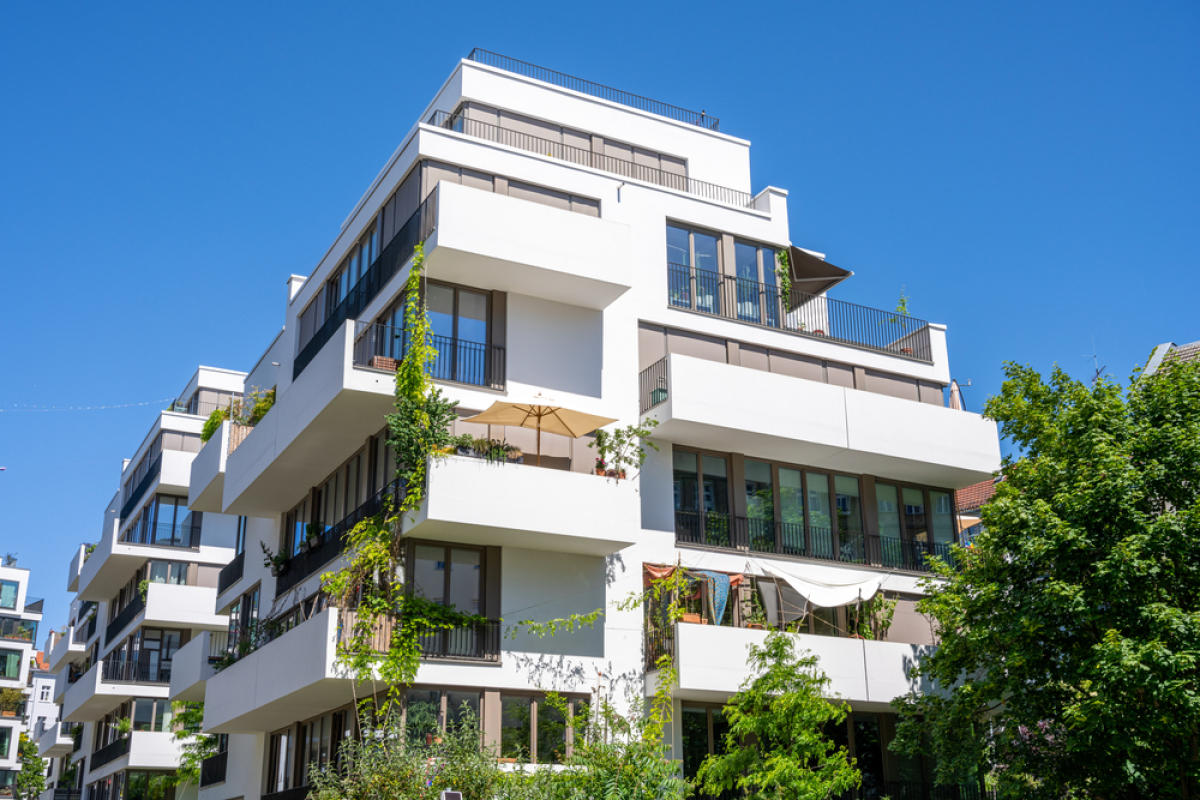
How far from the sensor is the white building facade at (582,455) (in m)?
23.8

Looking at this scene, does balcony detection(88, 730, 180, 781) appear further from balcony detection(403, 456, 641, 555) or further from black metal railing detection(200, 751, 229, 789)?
balcony detection(403, 456, 641, 555)

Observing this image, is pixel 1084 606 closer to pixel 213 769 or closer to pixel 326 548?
pixel 326 548

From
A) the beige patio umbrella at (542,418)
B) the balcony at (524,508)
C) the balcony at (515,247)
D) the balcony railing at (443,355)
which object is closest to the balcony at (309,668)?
the balcony at (524,508)

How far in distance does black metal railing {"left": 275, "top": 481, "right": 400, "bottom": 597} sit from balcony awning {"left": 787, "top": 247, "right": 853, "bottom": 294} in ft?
39.8

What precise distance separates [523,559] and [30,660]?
86.0m

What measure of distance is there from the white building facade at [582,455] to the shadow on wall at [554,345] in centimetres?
6

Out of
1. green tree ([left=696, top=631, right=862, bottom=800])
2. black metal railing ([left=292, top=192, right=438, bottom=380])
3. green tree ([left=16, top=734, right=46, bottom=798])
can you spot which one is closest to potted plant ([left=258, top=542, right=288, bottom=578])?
black metal railing ([left=292, top=192, right=438, bottom=380])

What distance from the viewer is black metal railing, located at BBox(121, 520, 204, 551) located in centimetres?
4697

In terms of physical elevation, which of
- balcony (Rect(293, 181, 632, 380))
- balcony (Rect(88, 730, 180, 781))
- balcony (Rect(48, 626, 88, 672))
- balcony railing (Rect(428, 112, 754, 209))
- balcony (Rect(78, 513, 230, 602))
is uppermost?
balcony railing (Rect(428, 112, 754, 209))

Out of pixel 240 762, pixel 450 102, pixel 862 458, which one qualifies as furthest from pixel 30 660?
pixel 862 458

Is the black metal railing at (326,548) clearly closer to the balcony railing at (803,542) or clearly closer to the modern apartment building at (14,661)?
the balcony railing at (803,542)

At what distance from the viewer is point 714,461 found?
27406 mm

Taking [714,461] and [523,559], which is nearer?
[523,559]

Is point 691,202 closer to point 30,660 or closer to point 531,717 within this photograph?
point 531,717
